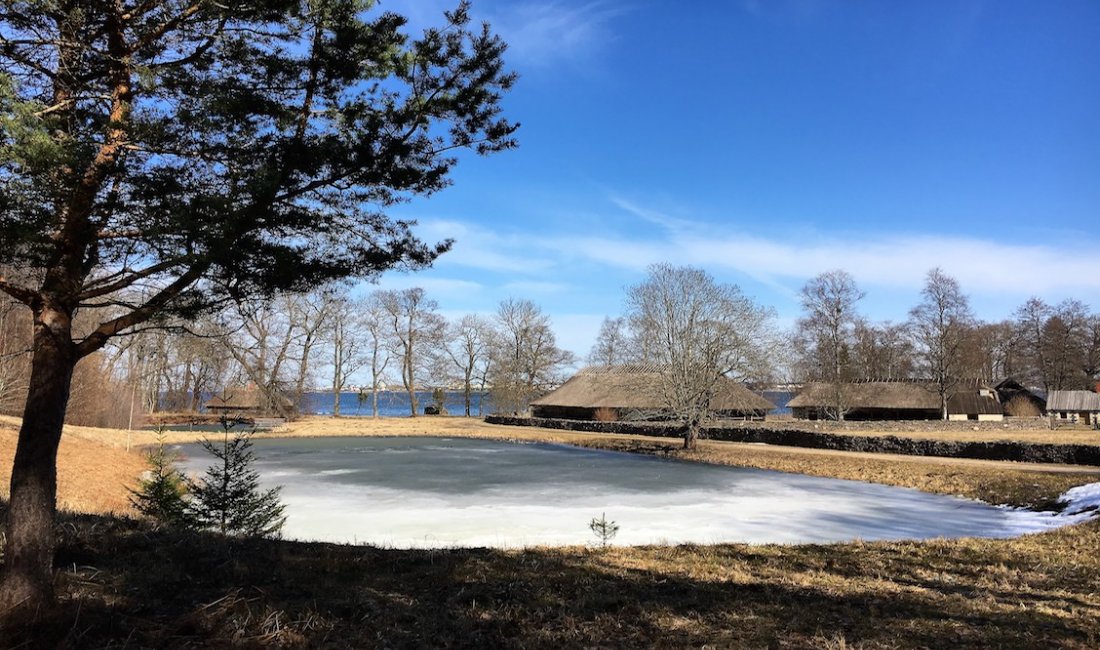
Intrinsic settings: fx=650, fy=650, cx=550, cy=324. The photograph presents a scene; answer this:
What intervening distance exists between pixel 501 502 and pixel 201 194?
1280cm

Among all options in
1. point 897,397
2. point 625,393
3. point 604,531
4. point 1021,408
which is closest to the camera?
point 604,531

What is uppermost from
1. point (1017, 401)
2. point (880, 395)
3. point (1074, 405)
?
point (880, 395)

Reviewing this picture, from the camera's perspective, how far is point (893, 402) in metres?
48.0

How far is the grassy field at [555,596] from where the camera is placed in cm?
466

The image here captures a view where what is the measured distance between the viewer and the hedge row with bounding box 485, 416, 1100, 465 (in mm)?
23531

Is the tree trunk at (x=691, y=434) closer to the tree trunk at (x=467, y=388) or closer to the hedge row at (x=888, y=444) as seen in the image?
the hedge row at (x=888, y=444)

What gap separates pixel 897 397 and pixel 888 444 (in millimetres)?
22211

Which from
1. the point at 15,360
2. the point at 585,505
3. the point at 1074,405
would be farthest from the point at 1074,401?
the point at 15,360

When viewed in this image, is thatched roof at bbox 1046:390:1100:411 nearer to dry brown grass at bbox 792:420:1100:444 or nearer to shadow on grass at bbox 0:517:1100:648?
dry brown grass at bbox 792:420:1100:444

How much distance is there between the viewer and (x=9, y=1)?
4457 mm

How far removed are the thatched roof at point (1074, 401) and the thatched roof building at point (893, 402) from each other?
3.62 metres

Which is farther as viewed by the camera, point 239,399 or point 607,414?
point 239,399

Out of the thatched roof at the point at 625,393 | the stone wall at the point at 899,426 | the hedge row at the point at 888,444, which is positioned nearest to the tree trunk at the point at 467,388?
the thatched roof at the point at 625,393

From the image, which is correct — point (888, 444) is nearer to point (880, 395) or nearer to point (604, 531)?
point (880, 395)
